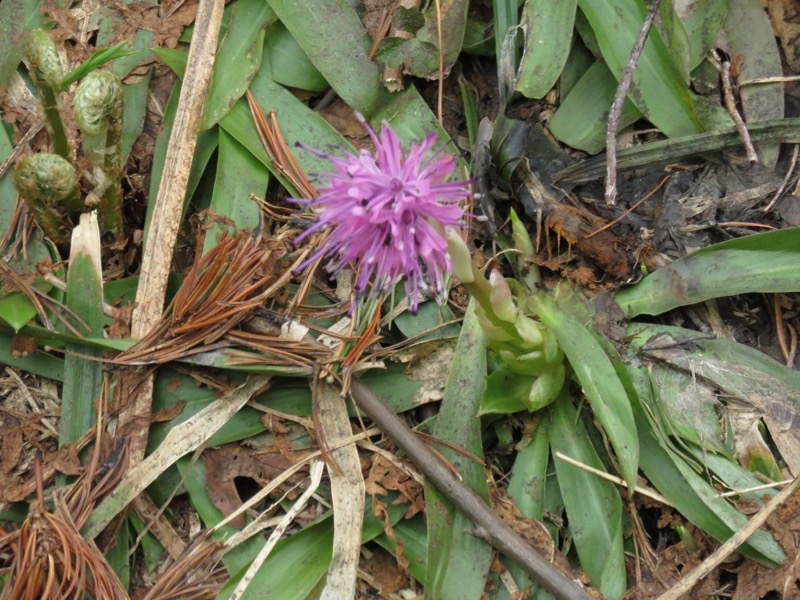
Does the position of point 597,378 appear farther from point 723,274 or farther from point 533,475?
point 723,274

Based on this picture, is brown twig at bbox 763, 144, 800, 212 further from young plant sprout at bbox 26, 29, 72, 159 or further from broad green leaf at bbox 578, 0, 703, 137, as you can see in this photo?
young plant sprout at bbox 26, 29, 72, 159

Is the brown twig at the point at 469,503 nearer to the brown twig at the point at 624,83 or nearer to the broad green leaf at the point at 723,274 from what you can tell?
the broad green leaf at the point at 723,274

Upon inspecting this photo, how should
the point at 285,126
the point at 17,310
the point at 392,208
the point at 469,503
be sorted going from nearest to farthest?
the point at 392,208 → the point at 469,503 → the point at 17,310 → the point at 285,126

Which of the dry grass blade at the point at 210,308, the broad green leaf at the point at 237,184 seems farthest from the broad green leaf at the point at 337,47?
the dry grass blade at the point at 210,308

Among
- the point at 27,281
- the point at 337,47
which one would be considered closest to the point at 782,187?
the point at 337,47

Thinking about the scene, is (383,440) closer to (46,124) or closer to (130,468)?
(130,468)

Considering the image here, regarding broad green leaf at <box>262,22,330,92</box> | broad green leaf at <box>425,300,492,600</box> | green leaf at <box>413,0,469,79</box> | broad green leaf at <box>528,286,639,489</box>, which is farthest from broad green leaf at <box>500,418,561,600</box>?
broad green leaf at <box>262,22,330,92</box>
